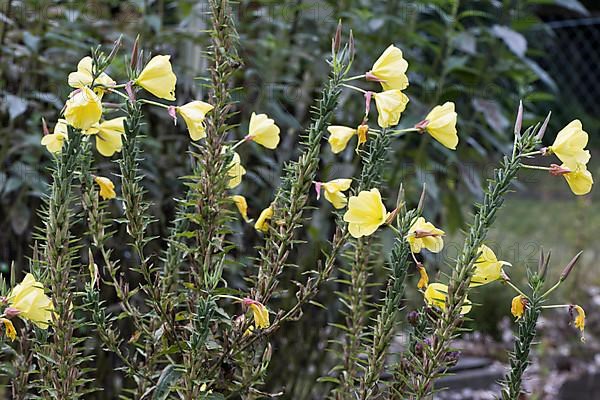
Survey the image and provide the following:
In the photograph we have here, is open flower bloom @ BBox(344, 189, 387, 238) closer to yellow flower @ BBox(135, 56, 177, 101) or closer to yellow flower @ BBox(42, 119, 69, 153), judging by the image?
yellow flower @ BBox(135, 56, 177, 101)

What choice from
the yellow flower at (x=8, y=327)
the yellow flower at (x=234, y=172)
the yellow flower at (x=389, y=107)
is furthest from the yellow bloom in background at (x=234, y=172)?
the yellow flower at (x=8, y=327)

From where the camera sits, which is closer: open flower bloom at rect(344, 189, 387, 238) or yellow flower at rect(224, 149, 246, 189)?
open flower bloom at rect(344, 189, 387, 238)

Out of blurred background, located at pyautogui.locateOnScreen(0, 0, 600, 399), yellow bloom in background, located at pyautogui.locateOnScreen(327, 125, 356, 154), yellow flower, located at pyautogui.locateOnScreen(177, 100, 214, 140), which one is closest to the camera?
yellow flower, located at pyautogui.locateOnScreen(177, 100, 214, 140)

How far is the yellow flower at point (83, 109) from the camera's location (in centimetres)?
86

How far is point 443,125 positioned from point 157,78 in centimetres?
36

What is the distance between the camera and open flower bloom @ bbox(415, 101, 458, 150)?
1028 millimetres

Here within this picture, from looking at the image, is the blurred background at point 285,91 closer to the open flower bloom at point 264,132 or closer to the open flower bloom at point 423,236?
the open flower bloom at point 264,132

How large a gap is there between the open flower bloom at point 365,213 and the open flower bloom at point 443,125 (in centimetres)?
14

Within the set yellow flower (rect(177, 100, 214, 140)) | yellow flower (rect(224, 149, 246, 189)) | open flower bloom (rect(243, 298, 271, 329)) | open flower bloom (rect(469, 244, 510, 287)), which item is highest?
yellow flower (rect(177, 100, 214, 140))

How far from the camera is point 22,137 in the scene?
2.25 metres

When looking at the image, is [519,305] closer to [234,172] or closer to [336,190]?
[336,190]

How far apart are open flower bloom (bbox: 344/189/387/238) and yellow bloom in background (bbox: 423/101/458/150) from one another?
0.14 metres

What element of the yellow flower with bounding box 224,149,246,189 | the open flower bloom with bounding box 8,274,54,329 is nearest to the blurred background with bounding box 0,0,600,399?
the yellow flower with bounding box 224,149,246,189

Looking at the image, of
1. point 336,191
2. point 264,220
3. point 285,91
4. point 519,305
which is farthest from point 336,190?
point 285,91
